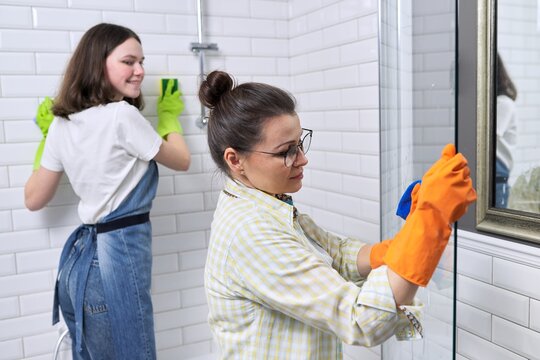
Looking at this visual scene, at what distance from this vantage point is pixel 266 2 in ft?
7.52

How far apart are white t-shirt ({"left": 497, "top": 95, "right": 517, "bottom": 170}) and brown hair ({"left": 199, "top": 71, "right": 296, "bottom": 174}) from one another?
1.71 ft

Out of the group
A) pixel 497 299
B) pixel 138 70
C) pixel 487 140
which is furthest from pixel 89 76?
pixel 497 299

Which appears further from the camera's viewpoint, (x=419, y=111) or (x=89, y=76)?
(x=89, y=76)

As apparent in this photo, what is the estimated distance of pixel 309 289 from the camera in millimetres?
903

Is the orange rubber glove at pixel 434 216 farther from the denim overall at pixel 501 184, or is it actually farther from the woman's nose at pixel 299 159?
the denim overall at pixel 501 184

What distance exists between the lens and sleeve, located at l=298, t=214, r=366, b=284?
1.19m

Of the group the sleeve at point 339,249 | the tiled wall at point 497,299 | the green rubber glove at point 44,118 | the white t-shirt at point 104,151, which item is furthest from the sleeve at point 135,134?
the tiled wall at point 497,299

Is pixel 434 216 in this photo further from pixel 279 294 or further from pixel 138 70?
pixel 138 70

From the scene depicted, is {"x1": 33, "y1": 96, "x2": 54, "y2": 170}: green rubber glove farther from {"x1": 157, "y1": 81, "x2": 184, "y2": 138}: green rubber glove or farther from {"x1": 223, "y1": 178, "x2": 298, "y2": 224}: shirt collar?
{"x1": 223, "y1": 178, "x2": 298, "y2": 224}: shirt collar

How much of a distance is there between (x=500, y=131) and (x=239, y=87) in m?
0.65

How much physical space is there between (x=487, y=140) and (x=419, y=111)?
0.46 meters

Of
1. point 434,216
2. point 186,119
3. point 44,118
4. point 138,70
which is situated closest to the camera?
point 434,216

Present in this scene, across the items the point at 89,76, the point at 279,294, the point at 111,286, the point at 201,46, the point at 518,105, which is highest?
the point at 201,46

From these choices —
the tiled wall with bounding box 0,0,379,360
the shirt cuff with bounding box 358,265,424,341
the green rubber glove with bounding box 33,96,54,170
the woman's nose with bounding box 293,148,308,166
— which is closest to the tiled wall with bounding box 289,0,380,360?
the tiled wall with bounding box 0,0,379,360
